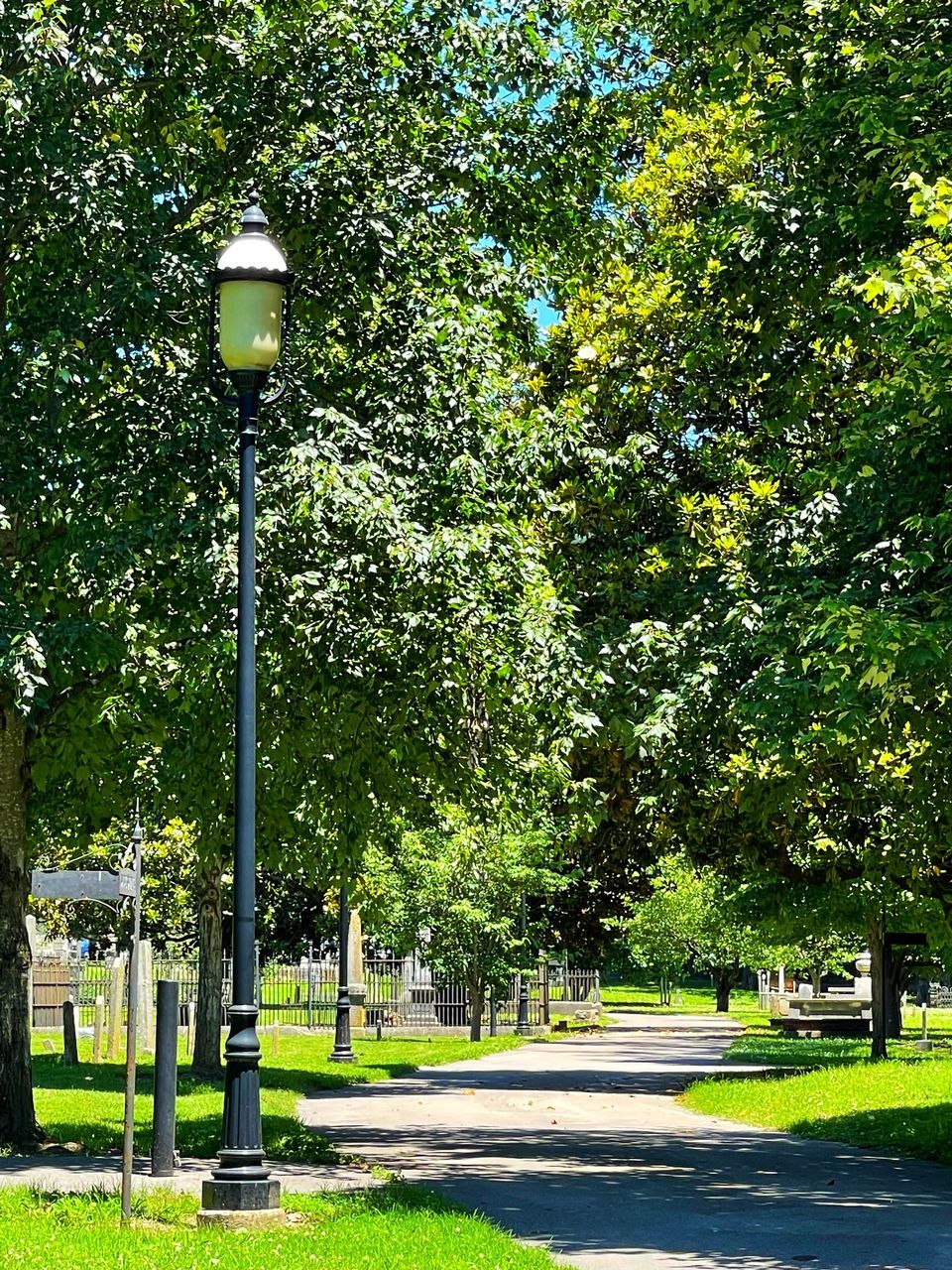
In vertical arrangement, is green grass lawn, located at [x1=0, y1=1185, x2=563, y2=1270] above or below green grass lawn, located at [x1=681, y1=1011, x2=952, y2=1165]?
above

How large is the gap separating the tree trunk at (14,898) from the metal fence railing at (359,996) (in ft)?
71.4

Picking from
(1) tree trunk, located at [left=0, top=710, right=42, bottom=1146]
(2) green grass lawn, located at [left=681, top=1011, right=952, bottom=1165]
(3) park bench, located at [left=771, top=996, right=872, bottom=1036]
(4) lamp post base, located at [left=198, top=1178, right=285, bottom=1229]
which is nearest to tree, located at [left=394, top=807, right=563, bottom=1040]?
(3) park bench, located at [left=771, top=996, right=872, bottom=1036]

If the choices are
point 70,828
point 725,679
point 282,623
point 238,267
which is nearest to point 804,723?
point 725,679

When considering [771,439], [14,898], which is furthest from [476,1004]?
[14,898]

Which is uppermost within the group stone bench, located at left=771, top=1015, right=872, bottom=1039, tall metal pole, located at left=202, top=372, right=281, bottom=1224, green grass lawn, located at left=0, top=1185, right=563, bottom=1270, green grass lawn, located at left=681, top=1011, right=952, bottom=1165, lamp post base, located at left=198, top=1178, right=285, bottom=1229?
tall metal pole, located at left=202, top=372, right=281, bottom=1224

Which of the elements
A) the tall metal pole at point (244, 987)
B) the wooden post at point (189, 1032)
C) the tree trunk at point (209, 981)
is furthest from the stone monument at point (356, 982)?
the tall metal pole at point (244, 987)

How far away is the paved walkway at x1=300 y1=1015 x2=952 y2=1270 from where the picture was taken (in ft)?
35.3

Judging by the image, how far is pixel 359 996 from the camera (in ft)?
150

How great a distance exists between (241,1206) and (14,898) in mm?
6825

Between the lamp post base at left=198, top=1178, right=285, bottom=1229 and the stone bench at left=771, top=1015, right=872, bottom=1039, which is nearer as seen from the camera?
the lamp post base at left=198, top=1178, right=285, bottom=1229

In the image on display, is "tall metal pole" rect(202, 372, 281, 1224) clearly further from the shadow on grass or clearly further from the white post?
the white post

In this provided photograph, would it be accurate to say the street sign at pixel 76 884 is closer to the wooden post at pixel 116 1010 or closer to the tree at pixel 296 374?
the tree at pixel 296 374

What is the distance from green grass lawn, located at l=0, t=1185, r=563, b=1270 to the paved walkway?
710 millimetres

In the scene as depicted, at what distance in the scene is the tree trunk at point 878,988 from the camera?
29.9m
